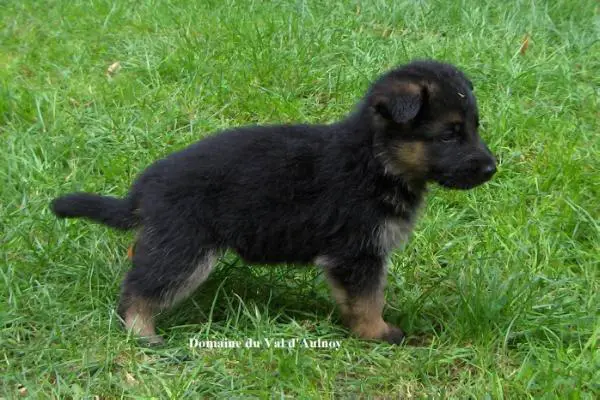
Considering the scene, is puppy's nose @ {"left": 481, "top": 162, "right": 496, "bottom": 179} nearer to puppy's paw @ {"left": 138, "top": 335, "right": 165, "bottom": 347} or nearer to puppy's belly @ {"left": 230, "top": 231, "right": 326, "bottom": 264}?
puppy's belly @ {"left": 230, "top": 231, "right": 326, "bottom": 264}

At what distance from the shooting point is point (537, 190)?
570 centimetres

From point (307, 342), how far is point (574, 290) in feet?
5.15

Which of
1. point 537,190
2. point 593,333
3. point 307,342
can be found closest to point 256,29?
point 537,190

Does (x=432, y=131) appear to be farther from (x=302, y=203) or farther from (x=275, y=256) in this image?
(x=275, y=256)

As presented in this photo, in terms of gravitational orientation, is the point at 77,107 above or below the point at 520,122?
below

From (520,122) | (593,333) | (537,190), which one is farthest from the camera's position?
(520,122)

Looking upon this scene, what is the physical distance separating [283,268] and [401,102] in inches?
61.0

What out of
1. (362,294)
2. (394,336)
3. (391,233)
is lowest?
(394,336)

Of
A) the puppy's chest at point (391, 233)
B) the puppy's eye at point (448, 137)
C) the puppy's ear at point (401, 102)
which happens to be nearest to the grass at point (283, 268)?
the puppy's chest at point (391, 233)

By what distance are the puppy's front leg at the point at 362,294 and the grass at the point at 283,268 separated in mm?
137

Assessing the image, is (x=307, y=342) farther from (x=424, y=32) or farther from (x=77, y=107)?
(x=424, y=32)

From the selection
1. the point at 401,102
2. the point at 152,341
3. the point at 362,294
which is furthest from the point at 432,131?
the point at 152,341

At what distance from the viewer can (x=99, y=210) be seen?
461 centimetres

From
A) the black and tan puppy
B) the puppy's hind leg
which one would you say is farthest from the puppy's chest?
the puppy's hind leg
